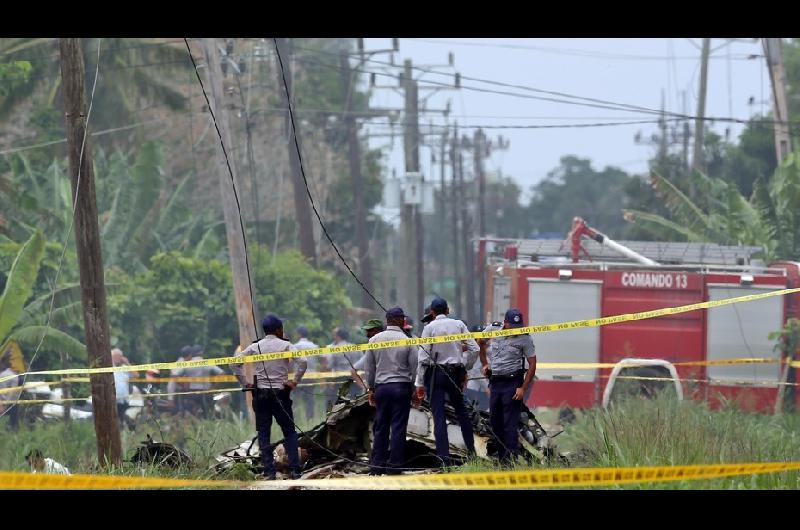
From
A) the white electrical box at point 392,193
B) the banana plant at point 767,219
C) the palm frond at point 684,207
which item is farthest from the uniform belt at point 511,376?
the white electrical box at point 392,193

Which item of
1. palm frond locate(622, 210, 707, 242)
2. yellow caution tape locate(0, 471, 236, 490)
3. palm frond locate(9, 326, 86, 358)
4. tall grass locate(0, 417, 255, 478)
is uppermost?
palm frond locate(622, 210, 707, 242)

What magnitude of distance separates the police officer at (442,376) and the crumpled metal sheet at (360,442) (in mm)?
284

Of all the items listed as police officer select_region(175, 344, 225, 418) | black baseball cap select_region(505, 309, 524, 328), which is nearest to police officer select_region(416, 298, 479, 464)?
black baseball cap select_region(505, 309, 524, 328)

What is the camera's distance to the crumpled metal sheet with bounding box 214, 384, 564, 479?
12.9 m

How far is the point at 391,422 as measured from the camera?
12.4 metres

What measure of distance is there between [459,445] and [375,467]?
113 centimetres

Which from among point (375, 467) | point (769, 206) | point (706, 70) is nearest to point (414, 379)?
point (375, 467)

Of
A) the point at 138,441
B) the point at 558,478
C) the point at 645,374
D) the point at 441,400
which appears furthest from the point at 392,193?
the point at 558,478

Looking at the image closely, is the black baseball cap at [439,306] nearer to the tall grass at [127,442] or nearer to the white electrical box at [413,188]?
the tall grass at [127,442]

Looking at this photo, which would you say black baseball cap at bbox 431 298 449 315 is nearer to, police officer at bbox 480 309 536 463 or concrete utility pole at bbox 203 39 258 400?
police officer at bbox 480 309 536 463

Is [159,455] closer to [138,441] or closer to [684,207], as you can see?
[138,441]

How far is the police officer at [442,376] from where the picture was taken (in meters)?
12.5

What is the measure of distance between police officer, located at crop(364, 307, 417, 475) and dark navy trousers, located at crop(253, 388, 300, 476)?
774 millimetres
